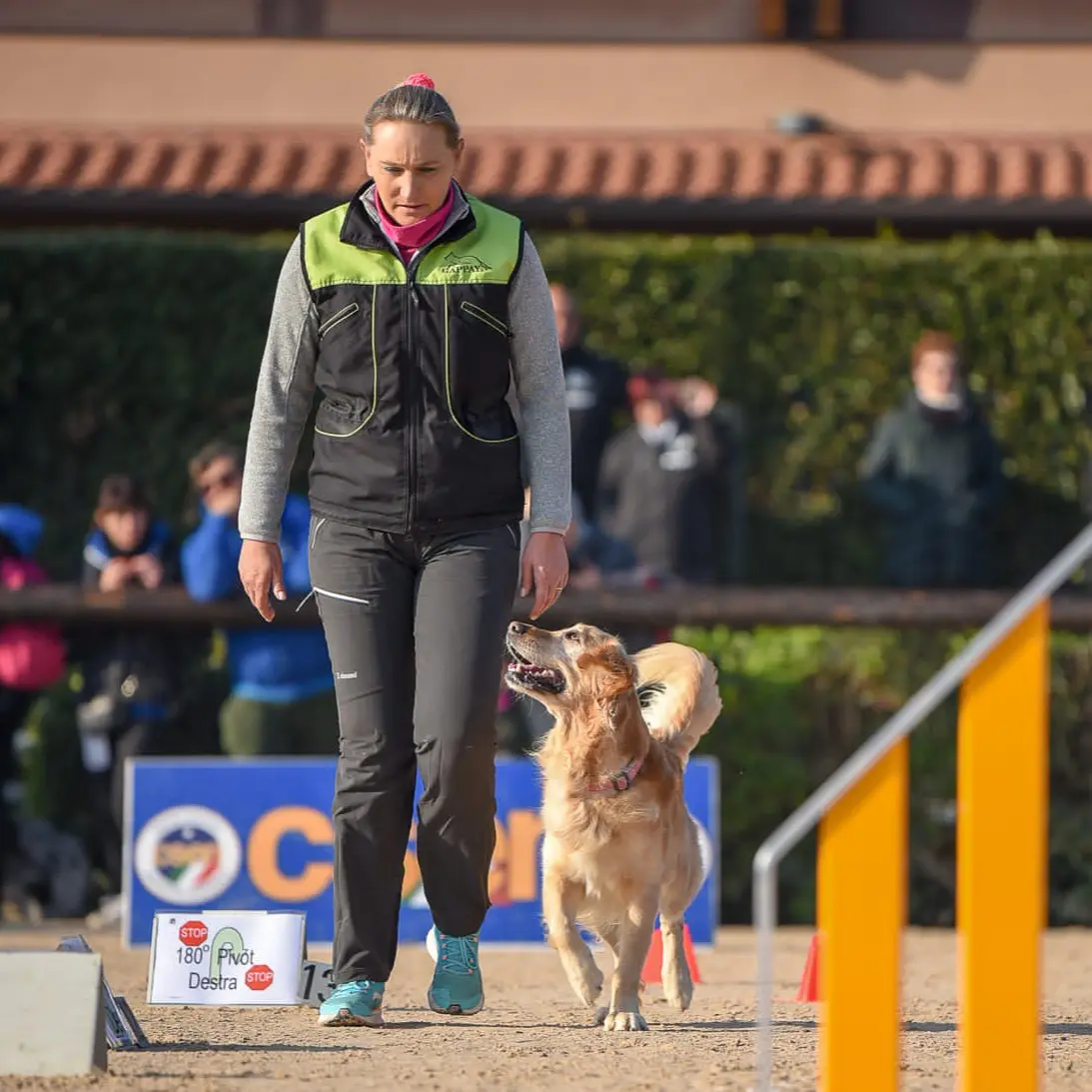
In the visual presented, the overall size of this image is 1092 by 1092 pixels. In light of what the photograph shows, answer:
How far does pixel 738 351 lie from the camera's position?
1086 centimetres

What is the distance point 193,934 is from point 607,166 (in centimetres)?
696

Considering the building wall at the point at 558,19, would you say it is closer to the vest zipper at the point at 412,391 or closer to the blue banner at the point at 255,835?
the blue banner at the point at 255,835

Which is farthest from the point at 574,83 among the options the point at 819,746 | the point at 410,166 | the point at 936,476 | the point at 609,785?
the point at 410,166

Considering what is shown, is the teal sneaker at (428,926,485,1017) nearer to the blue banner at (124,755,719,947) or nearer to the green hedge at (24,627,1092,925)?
the blue banner at (124,755,719,947)

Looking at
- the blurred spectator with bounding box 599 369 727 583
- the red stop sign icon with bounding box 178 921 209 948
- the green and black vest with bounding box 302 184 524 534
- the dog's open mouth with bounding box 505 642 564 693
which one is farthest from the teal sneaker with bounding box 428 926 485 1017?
the blurred spectator with bounding box 599 369 727 583

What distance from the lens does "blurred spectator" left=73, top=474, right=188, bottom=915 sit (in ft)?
31.3

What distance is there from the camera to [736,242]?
10.9 m

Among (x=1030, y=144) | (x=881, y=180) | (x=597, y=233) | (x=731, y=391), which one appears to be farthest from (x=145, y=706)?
(x=1030, y=144)

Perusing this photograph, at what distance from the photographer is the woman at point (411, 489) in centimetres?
507

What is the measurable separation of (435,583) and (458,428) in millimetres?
363

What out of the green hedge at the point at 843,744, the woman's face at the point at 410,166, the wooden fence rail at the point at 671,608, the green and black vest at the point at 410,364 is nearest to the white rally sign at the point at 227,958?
the green and black vest at the point at 410,364

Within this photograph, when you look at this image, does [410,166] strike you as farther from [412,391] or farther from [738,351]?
[738,351]

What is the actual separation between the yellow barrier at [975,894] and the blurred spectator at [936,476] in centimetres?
619

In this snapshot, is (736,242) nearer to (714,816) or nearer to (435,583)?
(714,816)
